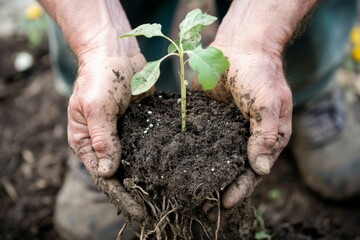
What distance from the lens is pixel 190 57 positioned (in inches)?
52.2

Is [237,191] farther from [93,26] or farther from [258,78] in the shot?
[93,26]

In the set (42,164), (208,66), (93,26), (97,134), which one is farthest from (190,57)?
(42,164)

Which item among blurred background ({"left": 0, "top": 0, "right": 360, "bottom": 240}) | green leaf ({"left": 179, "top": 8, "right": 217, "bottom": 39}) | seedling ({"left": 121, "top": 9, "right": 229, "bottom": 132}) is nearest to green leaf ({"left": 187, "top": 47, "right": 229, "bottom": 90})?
seedling ({"left": 121, "top": 9, "right": 229, "bottom": 132})

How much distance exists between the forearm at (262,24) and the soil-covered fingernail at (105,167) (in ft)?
1.80

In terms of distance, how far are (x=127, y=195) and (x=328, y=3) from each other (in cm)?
152

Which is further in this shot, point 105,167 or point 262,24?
point 262,24

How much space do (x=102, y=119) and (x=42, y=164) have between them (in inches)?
53.8

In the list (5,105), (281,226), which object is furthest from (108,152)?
(5,105)

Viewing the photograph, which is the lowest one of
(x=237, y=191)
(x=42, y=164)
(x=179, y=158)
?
(x=42, y=164)

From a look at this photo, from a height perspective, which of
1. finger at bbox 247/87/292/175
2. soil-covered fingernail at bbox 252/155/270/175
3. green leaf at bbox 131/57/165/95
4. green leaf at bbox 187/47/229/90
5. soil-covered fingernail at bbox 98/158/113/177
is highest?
green leaf at bbox 187/47/229/90

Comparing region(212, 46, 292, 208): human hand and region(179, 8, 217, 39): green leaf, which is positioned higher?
region(179, 8, 217, 39): green leaf

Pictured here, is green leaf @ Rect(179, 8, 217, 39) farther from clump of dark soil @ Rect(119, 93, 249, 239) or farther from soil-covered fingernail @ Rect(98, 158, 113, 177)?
soil-covered fingernail @ Rect(98, 158, 113, 177)

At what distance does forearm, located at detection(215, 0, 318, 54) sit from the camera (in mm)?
1573

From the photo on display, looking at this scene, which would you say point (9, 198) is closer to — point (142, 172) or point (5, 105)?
point (5, 105)
